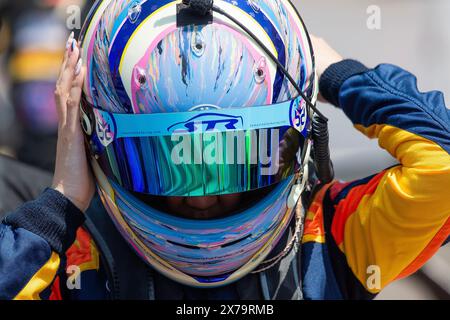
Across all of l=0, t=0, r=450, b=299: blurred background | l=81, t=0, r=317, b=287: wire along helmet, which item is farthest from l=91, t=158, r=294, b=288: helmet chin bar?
l=0, t=0, r=450, b=299: blurred background

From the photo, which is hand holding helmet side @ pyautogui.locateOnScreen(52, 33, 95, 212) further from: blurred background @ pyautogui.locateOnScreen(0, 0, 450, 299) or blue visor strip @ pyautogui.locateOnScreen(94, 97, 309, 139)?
blurred background @ pyautogui.locateOnScreen(0, 0, 450, 299)

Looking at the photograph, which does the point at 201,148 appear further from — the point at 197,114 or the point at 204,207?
the point at 204,207

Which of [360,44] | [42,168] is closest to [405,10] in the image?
[360,44]

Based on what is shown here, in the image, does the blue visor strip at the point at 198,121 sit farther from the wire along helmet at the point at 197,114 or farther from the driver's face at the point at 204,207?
the driver's face at the point at 204,207

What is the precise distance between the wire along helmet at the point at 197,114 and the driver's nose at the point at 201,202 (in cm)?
4

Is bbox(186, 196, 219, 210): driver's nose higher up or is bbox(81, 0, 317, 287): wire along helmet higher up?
bbox(81, 0, 317, 287): wire along helmet

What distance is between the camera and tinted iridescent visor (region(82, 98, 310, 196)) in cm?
115

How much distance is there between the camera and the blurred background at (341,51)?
6.24 ft

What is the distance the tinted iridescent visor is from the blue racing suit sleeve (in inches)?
5.2

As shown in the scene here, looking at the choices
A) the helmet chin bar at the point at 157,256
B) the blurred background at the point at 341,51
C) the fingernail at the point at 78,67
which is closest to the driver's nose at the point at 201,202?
the helmet chin bar at the point at 157,256

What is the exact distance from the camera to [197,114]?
3.77 feet

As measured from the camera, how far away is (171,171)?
1.18 m

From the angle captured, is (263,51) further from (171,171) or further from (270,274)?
(270,274)

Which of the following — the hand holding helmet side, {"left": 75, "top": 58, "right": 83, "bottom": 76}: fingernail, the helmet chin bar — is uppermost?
{"left": 75, "top": 58, "right": 83, "bottom": 76}: fingernail
